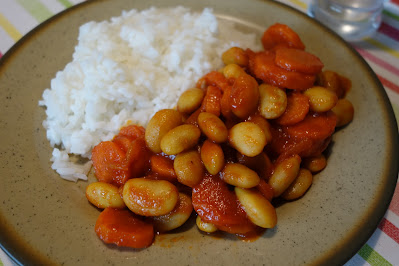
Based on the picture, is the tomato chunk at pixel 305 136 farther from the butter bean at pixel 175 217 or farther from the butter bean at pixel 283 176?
the butter bean at pixel 175 217

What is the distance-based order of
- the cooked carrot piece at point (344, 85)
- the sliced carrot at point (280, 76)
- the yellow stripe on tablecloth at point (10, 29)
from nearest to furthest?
the sliced carrot at point (280, 76)
the cooked carrot piece at point (344, 85)
the yellow stripe on tablecloth at point (10, 29)

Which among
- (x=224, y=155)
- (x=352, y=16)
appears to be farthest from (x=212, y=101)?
(x=352, y=16)

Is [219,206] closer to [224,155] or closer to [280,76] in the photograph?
[224,155]

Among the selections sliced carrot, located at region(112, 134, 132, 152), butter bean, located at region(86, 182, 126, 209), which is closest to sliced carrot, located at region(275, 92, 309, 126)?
sliced carrot, located at region(112, 134, 132, 152)

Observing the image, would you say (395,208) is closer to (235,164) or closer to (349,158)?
(349,158)

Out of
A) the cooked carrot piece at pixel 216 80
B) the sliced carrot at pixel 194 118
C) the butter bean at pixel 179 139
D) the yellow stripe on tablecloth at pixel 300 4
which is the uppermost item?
the yellow stripe on tablecloth at pixel 300 4

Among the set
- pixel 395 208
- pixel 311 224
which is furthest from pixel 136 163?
pixel 395 208

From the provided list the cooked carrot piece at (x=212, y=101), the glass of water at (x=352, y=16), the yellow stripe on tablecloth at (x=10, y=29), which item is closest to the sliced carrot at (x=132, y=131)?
the cooked carrot piece at (x=212, y=101)
